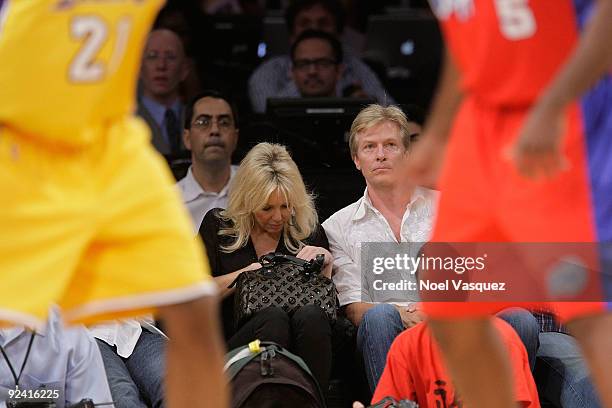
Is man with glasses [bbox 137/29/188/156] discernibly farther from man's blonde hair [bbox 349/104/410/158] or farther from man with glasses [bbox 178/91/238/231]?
man's blonde hair [bbox 349/104/410/158]

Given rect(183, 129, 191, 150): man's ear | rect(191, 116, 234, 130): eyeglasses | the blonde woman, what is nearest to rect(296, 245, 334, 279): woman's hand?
the blonde woman

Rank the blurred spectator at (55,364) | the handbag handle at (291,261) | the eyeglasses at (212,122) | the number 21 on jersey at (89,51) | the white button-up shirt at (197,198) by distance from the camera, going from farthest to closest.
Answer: the eyeglasses at (212,122)
the white button-up shirt at (197,198)
the handbag handle at (291,261)
the blurred spectator at (55,364)
the number 21 on jersey at (89,51)

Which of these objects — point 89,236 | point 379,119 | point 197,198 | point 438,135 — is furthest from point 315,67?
point 89,236

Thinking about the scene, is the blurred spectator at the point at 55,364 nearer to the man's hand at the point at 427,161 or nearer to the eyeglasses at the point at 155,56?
the man's hand at the point at 427,161

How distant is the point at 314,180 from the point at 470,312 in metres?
3.11

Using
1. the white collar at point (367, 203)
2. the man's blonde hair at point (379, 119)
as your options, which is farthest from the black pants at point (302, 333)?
the man's blonde hair at point (379, 119)

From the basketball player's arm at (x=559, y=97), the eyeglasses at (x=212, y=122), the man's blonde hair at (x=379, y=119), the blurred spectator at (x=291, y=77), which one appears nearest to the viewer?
the basketball player's arm at (x=559, y=97)

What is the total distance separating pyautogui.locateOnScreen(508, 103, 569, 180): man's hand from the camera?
331 cm

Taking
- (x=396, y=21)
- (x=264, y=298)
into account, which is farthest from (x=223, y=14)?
(x=264, y=298)

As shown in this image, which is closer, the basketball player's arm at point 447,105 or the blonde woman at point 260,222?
the basketball player's arm at point 447,105

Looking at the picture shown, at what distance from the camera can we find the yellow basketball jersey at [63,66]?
11.4 feet

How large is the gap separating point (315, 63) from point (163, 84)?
910mm

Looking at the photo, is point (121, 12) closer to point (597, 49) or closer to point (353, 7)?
point (597, 49)

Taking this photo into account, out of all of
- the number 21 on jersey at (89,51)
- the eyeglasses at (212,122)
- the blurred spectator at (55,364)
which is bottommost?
the blurred spectator at (55,364)
